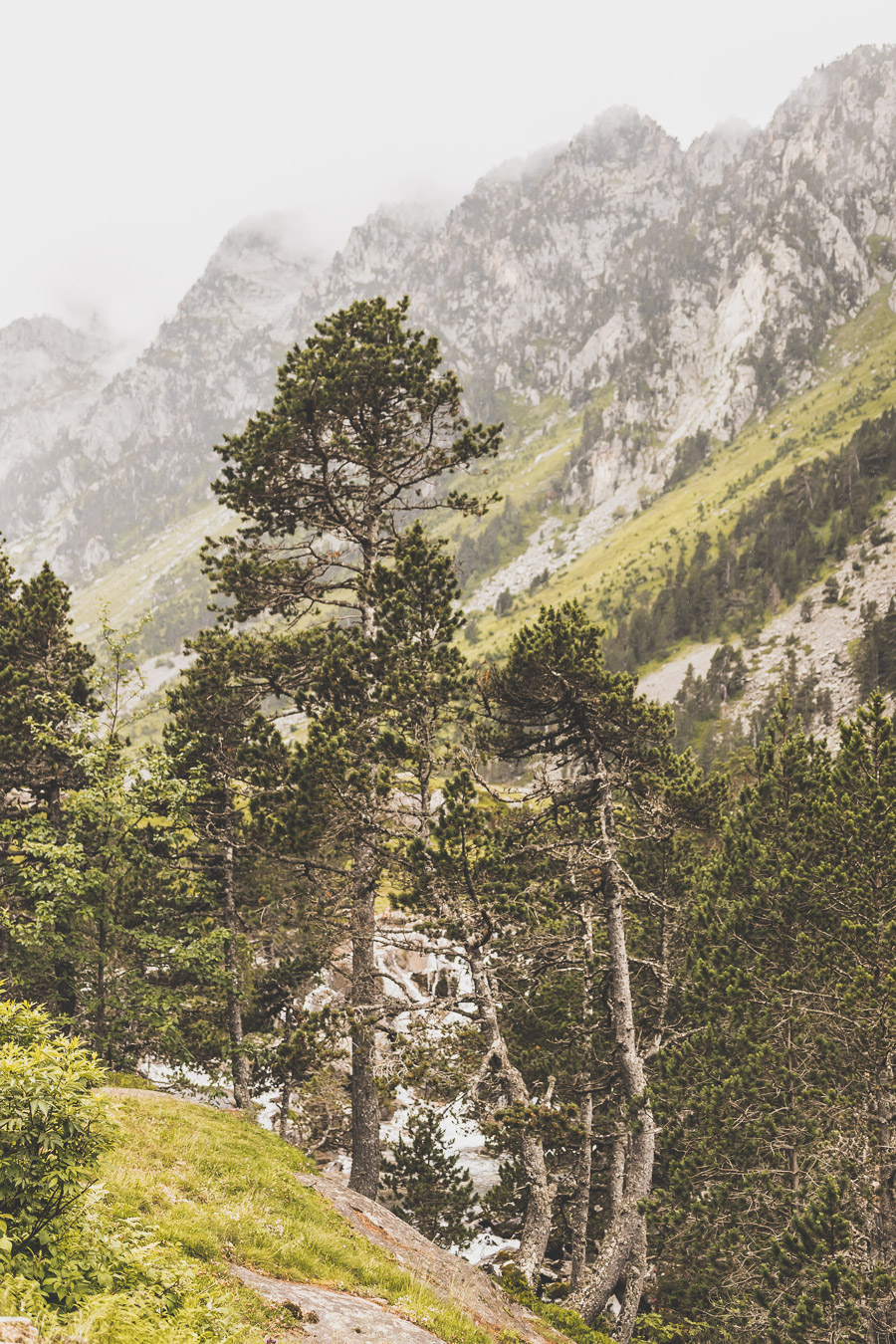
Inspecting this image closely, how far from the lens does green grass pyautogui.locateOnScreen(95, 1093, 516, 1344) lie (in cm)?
735

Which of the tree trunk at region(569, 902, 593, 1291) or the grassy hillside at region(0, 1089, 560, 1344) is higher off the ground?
the grassy hillside at region(0, 1089, 560, 1344)

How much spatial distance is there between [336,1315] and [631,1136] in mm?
10199

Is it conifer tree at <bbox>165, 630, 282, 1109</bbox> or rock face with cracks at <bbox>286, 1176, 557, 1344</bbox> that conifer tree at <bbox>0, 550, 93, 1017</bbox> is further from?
rock face with cracks at <bbox>286, 1176, 557, 1344</bbox>

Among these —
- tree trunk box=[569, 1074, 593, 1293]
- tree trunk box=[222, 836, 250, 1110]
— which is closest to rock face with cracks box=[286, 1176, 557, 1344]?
tree trunk box=[222, 836, 250, 1110]

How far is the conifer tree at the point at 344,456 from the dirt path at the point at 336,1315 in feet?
23.9

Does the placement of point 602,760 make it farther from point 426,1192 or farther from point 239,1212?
point 426,1192

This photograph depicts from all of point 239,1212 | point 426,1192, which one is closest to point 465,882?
point 239,1212

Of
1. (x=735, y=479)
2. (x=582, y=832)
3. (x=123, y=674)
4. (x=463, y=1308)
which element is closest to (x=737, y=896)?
(x=582, y=832)

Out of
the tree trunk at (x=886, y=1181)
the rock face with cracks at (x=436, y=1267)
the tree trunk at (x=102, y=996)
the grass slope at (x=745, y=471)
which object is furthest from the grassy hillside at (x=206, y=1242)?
the grass slope at (x=745, y=471)

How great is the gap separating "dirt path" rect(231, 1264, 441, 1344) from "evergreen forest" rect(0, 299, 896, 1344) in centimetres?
487

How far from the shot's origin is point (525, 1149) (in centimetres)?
1358

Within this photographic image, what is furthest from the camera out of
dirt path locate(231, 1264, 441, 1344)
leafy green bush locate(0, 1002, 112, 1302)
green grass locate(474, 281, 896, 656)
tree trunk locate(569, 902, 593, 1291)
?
green grass locate(474, 281, 896, 656)

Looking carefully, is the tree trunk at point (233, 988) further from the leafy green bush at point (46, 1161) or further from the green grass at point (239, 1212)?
the leafy green bush at point (46, 1161)

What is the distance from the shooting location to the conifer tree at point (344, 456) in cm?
1603
